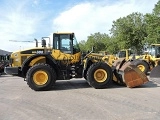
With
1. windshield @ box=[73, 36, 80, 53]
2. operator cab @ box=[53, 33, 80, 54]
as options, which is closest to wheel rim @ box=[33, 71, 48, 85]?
operator cab @ box=[53, 33, 80, 54]

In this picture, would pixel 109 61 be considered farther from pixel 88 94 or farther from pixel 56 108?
pixel 56 108

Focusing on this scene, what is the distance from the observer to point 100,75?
13.4 m

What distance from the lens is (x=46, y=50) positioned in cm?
1395

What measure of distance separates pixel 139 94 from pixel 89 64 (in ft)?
11.8

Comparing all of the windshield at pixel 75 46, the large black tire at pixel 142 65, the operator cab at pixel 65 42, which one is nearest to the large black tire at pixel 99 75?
the windshield at pixel 75 46

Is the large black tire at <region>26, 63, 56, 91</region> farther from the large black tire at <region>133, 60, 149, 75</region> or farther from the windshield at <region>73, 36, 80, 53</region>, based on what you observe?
the large black tire at <region>133, 60, 149, 75</region>

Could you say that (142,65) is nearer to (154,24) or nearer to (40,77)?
(40,77)

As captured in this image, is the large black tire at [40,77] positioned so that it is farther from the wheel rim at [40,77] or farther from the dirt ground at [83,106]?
the dirt ground at [83,106]

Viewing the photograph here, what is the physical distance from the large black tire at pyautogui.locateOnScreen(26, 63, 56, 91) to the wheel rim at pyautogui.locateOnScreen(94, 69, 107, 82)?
1.90 m

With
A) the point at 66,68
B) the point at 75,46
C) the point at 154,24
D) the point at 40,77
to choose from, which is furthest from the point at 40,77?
the point at 154,24

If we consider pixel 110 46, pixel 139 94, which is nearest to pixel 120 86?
pixel 139 94

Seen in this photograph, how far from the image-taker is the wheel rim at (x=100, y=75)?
13305 millimetres

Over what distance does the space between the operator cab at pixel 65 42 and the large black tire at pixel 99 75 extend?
1.35m

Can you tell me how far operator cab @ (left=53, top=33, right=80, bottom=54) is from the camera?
13742mm
